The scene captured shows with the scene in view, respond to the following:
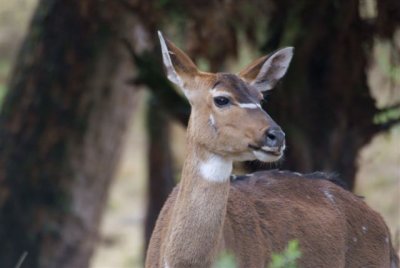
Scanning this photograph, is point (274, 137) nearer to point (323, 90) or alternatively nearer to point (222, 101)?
point (222, 101)

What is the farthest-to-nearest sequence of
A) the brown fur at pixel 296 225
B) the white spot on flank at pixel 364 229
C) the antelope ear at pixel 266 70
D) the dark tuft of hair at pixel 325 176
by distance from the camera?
the dark tuft of hair at pixel 325 176 → the white spot on flank at pixel 364 229 → the antelope ear at pixel 266 70 → the brown fur at pixel 296 225

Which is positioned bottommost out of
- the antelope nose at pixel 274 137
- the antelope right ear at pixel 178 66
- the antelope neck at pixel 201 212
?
the antelope neck at pixel 201 212

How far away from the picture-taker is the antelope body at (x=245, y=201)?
27.6ft

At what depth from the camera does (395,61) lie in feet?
41.5

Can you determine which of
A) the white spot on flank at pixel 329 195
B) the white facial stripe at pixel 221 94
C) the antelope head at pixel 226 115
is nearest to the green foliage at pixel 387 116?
the white spot on flank at pixel 329 195

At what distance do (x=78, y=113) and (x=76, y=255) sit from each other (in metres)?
1.92

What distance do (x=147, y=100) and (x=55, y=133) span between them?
1.75m

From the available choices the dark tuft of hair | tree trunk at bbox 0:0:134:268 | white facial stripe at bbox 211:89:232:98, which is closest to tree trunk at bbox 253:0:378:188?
the dark tuft of hair

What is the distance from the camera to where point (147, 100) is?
57.5 feet

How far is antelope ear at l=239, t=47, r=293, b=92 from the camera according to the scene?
9.09 meters

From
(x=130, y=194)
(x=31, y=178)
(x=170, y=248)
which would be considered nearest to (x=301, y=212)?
(x=170, y=248)

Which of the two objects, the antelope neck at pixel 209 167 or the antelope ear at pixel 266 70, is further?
the antelope ear at pixel 266 70

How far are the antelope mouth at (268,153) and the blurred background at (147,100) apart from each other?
3.24 m

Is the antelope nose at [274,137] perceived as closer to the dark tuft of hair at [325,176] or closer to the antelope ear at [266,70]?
the antelope ear at [266,70]
